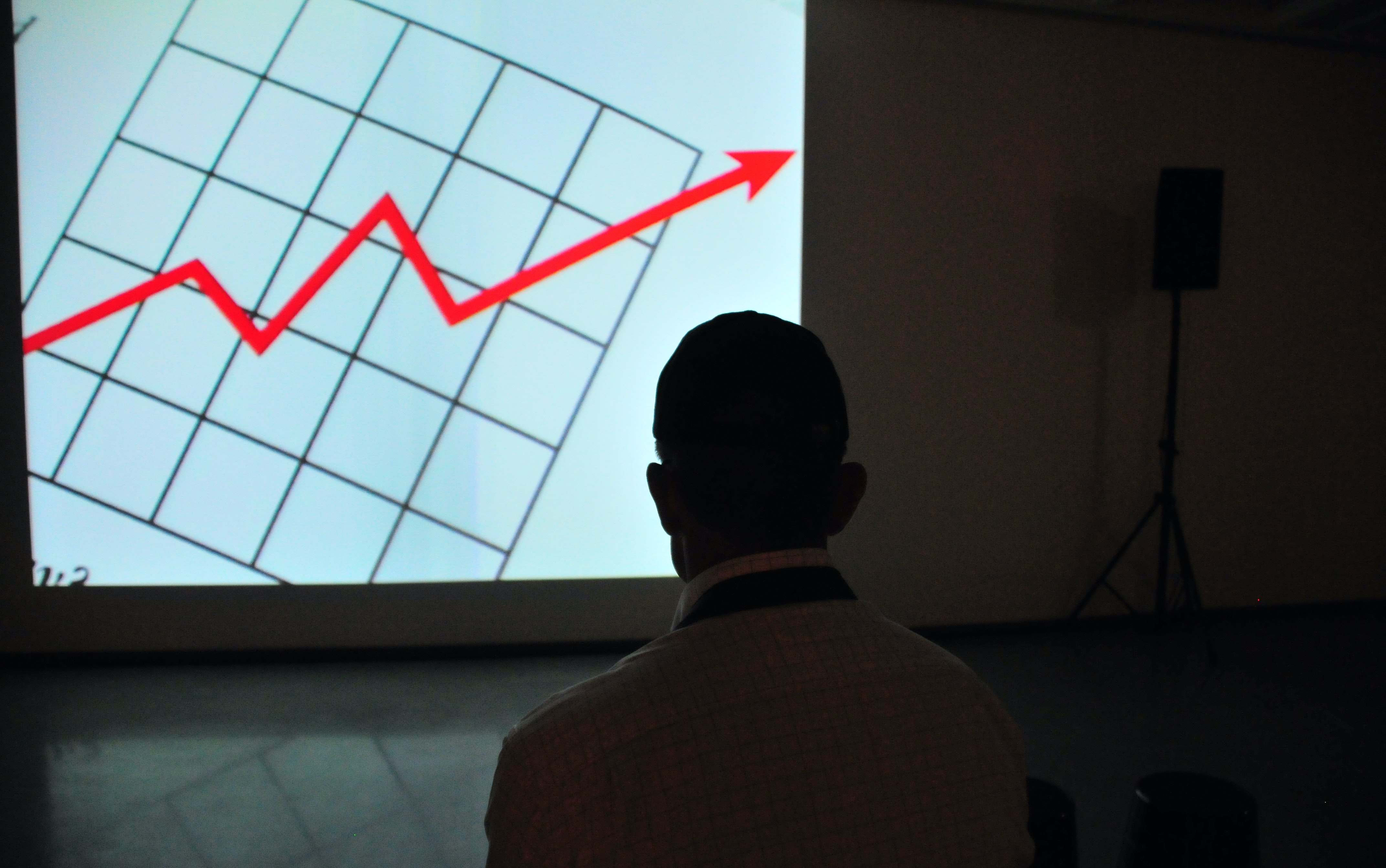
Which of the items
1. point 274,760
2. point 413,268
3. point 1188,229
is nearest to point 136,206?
point 413,268

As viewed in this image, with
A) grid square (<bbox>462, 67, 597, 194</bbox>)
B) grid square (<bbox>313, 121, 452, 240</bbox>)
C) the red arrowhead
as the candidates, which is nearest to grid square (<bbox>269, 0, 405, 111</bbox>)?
grid square (<bbox>313, 121, 452, 240</bbox>)

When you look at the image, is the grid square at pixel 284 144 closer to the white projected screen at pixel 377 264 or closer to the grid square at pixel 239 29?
the white projected screen at pixel 377 264

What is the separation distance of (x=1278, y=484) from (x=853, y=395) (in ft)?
7.19

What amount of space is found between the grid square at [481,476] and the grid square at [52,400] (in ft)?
4.08

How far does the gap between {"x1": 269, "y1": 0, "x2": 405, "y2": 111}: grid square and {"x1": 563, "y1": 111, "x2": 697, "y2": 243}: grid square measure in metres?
0.81

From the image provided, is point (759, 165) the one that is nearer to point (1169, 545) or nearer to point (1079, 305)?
point (1079, 305)

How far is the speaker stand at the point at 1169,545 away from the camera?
3529mm

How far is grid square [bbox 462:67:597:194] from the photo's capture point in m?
3.17

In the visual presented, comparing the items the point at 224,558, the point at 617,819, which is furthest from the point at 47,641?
the point at 617,819

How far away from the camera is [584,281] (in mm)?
3254

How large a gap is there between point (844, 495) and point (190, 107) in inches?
128

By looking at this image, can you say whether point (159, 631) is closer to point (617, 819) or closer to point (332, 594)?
point (332, 594)

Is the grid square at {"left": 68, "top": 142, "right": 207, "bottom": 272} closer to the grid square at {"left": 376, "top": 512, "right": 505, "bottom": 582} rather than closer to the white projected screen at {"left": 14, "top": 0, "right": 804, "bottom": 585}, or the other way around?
the white projected screen at {"left": 14, "top": 0, "right": 804, "bottom": 585}

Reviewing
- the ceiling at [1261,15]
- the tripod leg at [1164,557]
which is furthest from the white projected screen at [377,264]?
the tripod leg at [1164,557]
